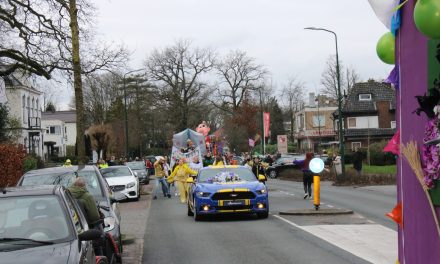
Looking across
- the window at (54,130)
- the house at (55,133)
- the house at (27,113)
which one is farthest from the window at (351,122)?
the window at (54,130)

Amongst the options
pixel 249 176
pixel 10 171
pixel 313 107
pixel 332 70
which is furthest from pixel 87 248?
pixel 313 107

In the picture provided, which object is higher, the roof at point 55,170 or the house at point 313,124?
the house at point 313,124

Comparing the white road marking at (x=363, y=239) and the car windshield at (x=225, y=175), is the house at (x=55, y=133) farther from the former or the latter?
the white road marking at (x=363, y=239)

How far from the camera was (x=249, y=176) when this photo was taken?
1648cm

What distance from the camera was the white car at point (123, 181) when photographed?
917 inches

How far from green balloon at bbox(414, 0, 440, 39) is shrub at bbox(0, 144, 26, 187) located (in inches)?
609

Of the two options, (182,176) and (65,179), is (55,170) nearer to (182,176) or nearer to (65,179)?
(65,179)

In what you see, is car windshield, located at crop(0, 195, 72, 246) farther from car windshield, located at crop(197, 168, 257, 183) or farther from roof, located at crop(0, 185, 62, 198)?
car windshield, located at crop(197, 168, 257, 183)

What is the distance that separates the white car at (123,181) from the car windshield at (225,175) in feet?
22.9

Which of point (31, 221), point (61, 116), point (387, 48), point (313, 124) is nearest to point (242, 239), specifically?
point (31, 221)

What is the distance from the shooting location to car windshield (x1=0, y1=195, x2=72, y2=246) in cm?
600

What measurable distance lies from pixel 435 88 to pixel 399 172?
1.46m

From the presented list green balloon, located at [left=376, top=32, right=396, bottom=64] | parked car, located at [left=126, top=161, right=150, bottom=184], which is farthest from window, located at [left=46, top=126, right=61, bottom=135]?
green balloon, located at [left=376, top=32, right=396, bottom=64]

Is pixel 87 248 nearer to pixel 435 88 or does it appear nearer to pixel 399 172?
pixel 399 172
